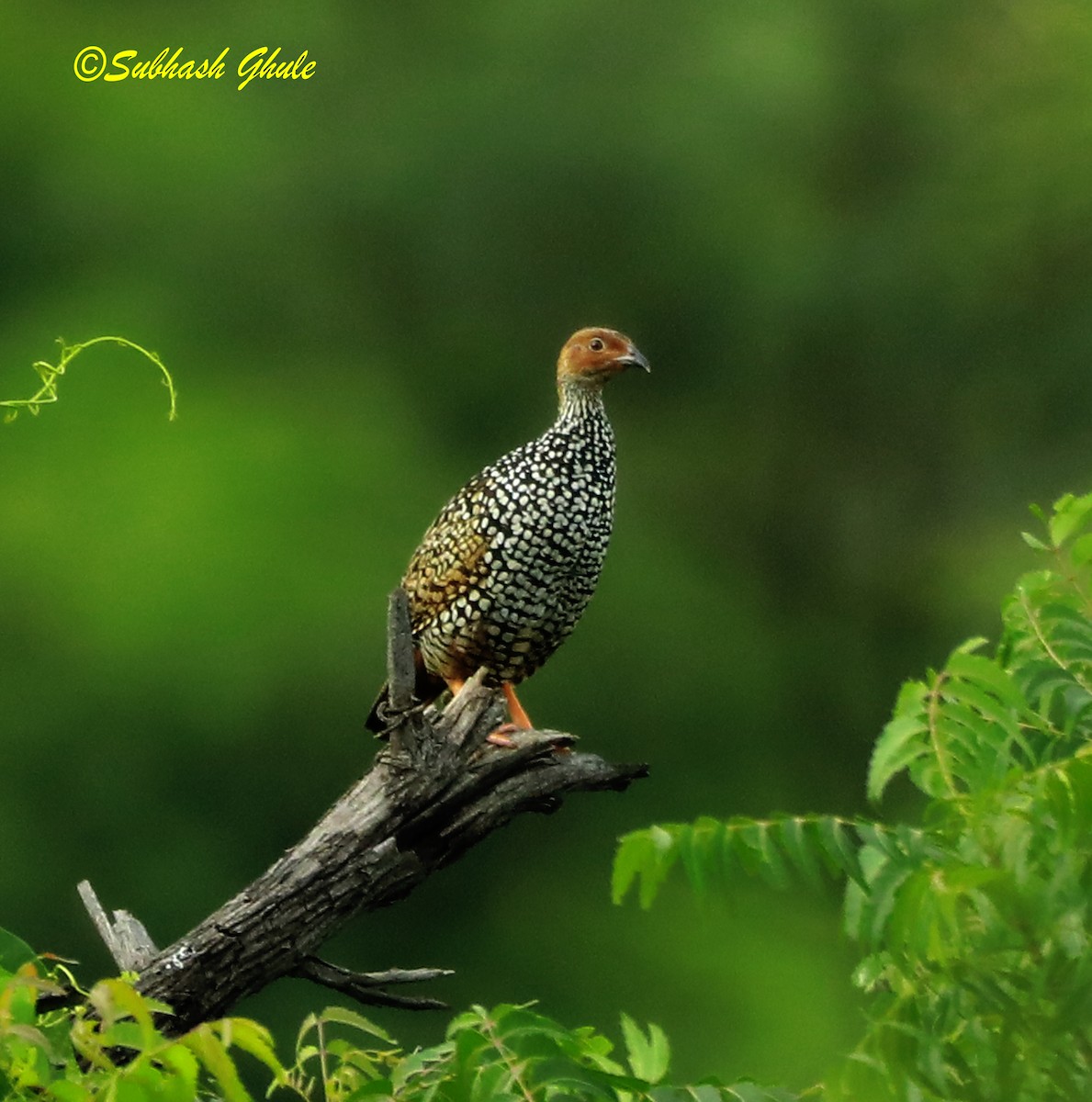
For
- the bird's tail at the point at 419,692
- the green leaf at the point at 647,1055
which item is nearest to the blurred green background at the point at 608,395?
the bird's tail at the point at 419,692

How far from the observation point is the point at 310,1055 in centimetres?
261

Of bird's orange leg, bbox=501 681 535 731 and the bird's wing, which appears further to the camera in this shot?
bird's orange leg, bbox=501 681 535 731

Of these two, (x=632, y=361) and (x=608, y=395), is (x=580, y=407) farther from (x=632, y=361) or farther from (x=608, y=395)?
(x=608, y=395)

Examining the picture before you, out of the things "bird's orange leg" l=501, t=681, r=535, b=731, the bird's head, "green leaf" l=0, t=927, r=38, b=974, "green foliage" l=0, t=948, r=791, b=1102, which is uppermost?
the bird's head

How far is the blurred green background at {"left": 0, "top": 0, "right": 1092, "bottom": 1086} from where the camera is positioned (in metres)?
11.1

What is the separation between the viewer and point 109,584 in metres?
11.5

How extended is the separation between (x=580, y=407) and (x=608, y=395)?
8791 millimetres

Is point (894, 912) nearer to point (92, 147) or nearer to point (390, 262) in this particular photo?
point (390, 262)

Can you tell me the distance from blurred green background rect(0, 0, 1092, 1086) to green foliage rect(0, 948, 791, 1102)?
8190mm

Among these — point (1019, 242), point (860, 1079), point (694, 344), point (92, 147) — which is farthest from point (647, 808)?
point (860, 1079)

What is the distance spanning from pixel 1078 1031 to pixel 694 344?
11.8m

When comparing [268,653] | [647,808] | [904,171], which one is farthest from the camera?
[904,171]

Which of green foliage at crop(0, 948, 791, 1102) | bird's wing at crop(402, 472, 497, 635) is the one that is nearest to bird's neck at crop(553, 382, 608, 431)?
bird's wing at crop(402, 472, 497, 635)

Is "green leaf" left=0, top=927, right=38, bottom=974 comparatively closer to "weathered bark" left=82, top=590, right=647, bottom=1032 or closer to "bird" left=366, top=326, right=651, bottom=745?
"weathered bark" left=82, top=590, right=647, bottom=1032
